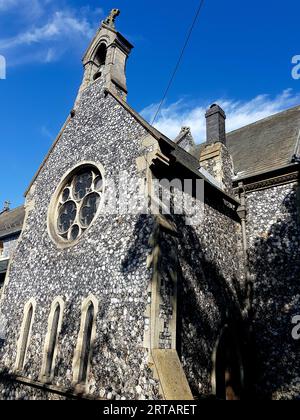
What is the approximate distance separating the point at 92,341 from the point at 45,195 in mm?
5703

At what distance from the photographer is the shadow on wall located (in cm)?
870

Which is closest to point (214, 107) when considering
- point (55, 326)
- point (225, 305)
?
point (225, 305)

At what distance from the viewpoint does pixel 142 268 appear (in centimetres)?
670

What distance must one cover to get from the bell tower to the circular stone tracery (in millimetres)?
3056

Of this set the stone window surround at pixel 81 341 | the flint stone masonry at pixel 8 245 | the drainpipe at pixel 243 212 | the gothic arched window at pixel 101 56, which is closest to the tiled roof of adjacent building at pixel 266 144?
the drainpipe at pixel 243 212

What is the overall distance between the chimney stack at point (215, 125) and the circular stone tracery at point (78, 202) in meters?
5.72

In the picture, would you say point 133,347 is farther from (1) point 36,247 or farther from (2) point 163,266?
(1) point 36,247

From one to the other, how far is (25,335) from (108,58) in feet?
30.9

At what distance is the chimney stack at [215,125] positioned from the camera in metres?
13.2

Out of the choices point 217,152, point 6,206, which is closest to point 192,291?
point 217,152

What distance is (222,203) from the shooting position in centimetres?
1070

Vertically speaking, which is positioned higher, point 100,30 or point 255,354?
point 100,30

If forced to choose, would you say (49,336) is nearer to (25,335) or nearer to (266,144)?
(25,335)
